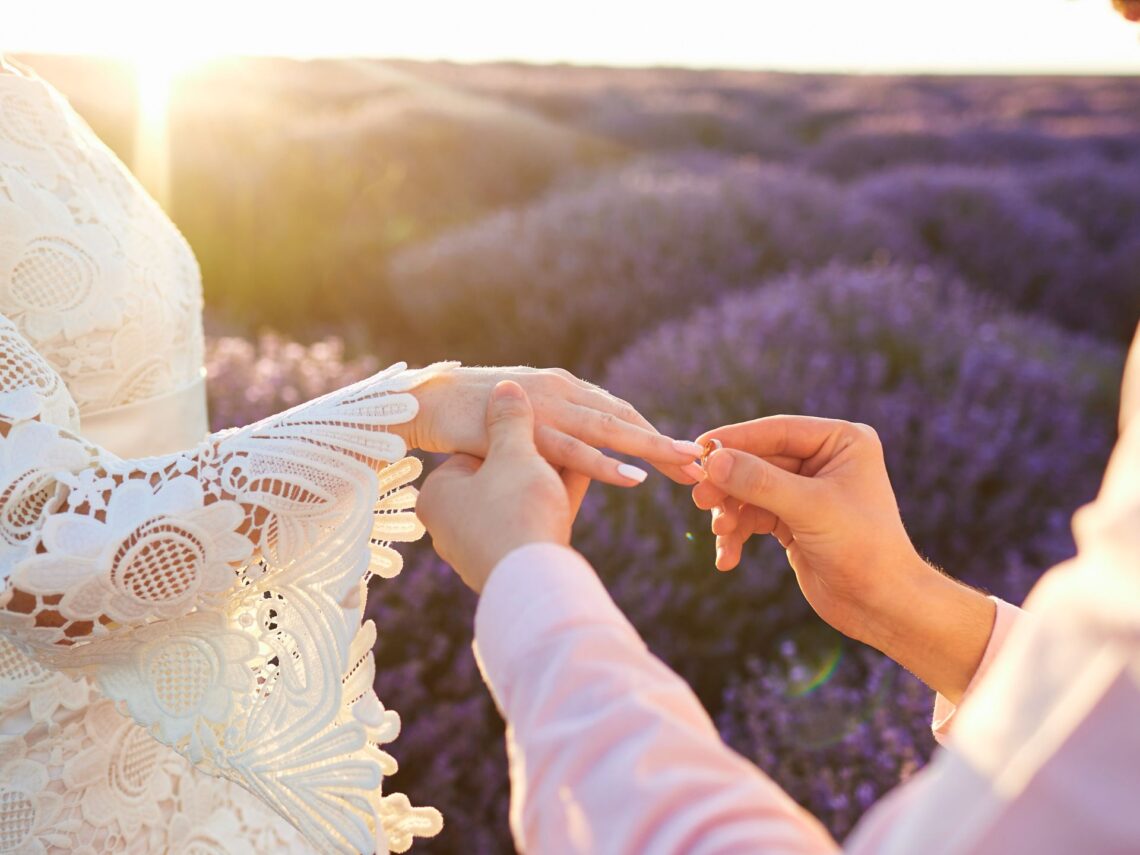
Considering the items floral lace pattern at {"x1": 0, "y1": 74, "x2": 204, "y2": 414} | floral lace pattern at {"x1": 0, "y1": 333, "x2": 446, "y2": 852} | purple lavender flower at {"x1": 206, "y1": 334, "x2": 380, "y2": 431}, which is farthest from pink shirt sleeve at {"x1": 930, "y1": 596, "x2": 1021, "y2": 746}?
purple lavender flower at {"x1": 206, "y1": 334, "x2": 380, "y2": 431}

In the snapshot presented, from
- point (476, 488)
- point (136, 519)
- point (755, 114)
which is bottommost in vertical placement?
point (755, 114)

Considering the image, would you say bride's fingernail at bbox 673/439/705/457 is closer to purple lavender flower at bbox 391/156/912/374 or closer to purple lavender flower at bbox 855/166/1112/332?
purple lavender flower at bbox 391/156/912/374

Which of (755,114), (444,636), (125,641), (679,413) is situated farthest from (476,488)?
(755,114)

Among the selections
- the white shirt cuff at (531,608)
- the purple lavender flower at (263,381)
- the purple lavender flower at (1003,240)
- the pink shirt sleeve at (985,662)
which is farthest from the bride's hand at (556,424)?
the purple lavender flower at (1003,240)

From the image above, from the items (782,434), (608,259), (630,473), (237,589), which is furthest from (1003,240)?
(237,589)

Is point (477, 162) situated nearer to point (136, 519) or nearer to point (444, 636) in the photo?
point (444, 636)

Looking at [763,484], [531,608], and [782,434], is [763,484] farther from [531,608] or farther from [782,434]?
[531,608]

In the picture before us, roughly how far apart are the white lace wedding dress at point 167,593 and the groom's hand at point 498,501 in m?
0.16

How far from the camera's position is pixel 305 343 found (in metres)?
6.35

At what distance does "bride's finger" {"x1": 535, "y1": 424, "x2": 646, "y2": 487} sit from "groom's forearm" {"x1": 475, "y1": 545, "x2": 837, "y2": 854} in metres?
0.35

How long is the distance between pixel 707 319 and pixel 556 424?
3331mm

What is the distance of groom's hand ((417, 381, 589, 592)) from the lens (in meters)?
1.01

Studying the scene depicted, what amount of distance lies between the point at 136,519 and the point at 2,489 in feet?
0.56

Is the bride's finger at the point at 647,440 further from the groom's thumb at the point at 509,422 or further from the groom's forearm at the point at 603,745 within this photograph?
the groom's forearm at the point at 603,745
